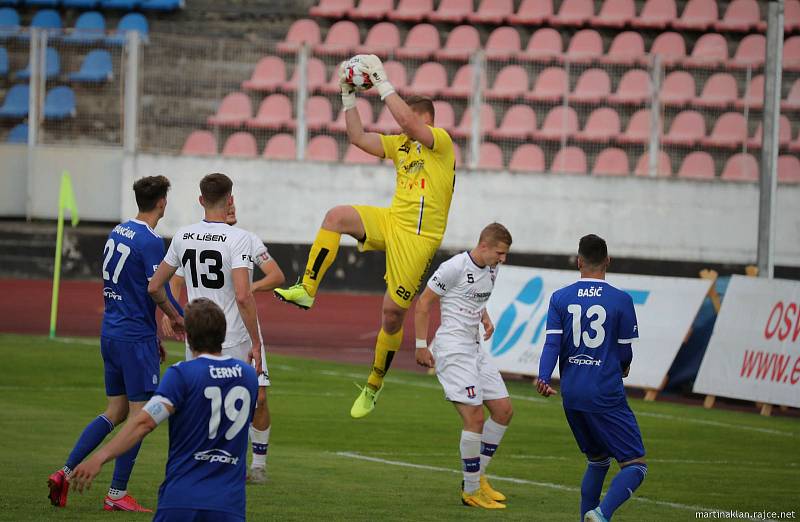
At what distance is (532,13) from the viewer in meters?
30.2

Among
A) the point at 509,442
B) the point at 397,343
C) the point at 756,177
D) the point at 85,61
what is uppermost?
the point at 85,61

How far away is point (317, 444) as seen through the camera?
1354 cm

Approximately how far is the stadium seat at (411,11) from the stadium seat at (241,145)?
4968mm

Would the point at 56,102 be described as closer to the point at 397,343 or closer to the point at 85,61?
the point at 85,61

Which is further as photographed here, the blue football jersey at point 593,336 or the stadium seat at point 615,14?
the stadium seat at point 615,14

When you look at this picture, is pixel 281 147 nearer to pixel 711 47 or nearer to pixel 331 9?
pixel 331 9

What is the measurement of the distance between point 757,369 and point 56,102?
1620 cm

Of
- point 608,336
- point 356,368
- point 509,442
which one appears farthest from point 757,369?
point 608,336

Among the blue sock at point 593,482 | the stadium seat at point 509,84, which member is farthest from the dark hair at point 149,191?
the stadium seat at point 509,84

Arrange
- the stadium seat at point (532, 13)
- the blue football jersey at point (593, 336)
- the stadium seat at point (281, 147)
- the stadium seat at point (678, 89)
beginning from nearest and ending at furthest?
1. the blue football jersey at point (593, 336)
2. the stadium seat at point (678, 89)
3. the stadium seat at point (281, 147)
4. the stadium seat at point (532, 13)

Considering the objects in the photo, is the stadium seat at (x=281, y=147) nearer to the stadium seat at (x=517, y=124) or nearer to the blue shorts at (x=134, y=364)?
the stadium seat at (x=517, y=124)

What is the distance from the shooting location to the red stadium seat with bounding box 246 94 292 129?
90.3 ft

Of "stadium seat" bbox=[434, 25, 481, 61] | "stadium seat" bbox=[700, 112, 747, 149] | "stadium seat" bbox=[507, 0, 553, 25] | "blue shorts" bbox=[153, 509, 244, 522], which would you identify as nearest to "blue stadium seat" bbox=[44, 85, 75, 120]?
"stadium seat" bbox=[434, 25, 481, 61]

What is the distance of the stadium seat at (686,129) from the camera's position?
26.5 metres
